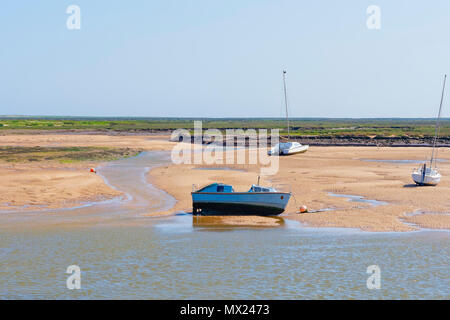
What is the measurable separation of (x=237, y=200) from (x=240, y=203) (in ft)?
0.82

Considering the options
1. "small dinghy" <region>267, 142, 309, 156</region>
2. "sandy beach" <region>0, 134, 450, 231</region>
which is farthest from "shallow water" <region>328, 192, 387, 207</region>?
"small dinghy" <region>267, 142, 309, 156</region>

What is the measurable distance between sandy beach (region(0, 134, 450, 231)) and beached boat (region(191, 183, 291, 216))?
45.8 inches

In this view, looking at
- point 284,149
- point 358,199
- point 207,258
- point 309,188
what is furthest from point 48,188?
point 284,149

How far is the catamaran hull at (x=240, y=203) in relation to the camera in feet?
93.6

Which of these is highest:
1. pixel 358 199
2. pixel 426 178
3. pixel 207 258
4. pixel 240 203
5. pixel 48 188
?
pixel 426 178

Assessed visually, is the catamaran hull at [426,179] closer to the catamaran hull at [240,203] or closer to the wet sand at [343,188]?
the wet sand at [343,188]

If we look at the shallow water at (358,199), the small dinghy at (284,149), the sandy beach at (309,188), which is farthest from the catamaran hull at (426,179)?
the small dinghy at (284,149)

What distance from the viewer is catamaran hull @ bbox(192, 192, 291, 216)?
28.5 meters

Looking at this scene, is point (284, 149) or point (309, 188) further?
point (284, 149)

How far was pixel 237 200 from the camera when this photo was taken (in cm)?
2858

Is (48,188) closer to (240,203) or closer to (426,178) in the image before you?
(240,203)

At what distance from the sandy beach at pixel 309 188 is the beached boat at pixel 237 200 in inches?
45.8
